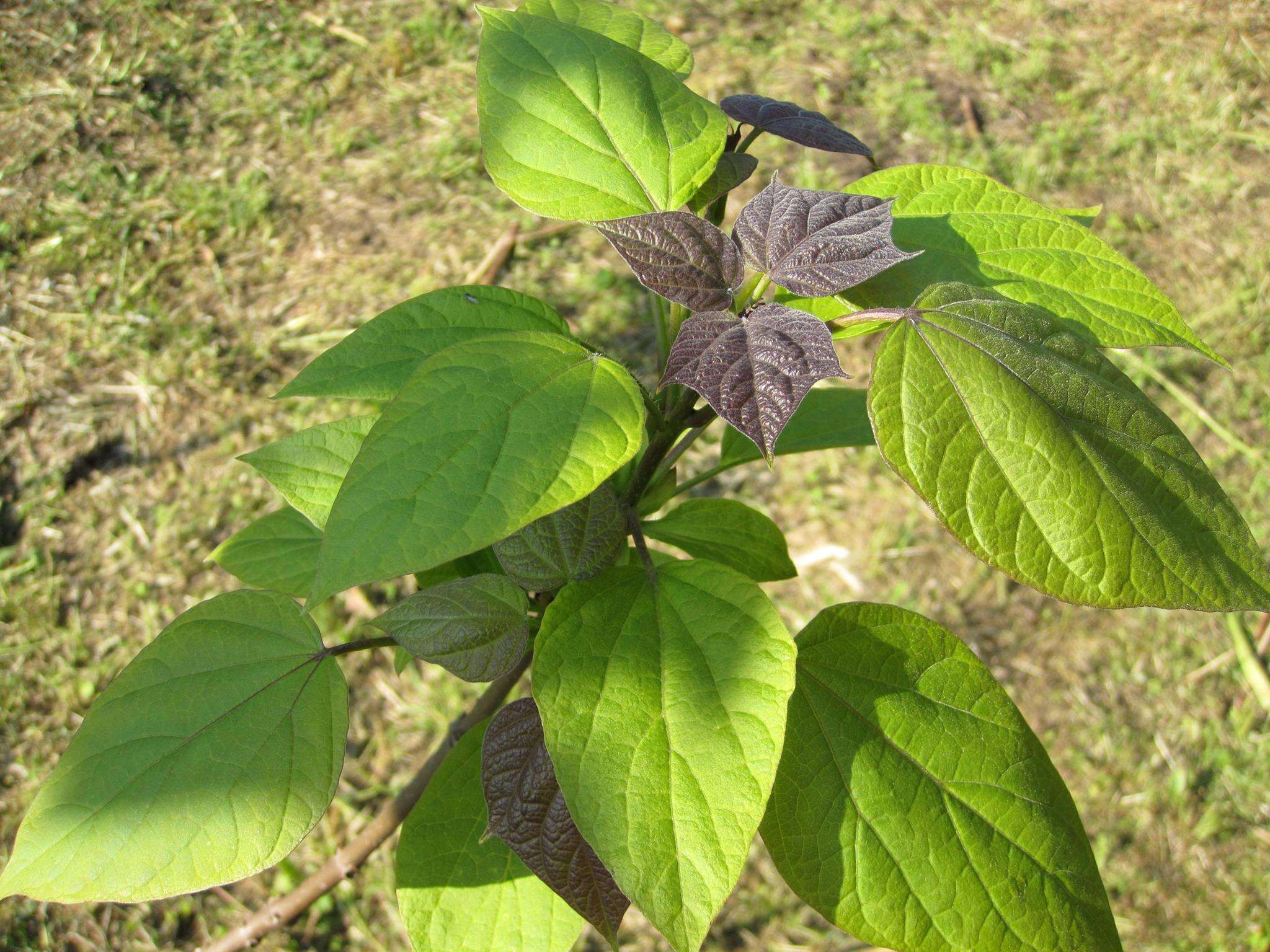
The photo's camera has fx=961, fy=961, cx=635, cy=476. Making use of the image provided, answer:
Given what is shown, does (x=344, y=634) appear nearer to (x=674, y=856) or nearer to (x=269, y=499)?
(x=269, y=499)

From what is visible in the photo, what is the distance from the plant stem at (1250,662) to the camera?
2.45 meters

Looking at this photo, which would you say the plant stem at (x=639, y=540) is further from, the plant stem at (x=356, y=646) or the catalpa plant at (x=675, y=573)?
the plant stem at (x=356, y=646)

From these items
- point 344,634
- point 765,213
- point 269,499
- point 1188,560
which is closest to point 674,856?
point 1188,560

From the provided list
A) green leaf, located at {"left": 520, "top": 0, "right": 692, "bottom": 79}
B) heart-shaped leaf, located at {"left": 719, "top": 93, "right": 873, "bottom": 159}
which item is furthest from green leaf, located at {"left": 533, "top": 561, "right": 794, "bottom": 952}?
green leaf, located at {"left": 520, "top": 0, "right": 692, "bottom": 79}

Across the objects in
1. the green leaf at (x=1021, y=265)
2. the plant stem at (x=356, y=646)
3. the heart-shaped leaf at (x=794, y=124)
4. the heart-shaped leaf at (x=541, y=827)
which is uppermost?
the heart-shaped leaf at (x=794, y=124)

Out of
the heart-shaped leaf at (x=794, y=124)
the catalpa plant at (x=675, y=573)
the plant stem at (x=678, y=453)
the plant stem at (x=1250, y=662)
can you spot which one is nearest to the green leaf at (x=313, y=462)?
the catalpa plant at (x=675, y=573)

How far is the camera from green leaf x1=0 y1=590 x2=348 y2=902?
0.81 m

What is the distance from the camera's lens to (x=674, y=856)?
730 mm

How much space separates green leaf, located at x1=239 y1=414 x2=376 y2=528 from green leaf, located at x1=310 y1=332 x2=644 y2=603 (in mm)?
421

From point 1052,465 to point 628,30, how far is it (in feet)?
2.43

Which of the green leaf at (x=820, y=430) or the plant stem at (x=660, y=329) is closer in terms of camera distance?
the plant stem at (x=660, y=329)

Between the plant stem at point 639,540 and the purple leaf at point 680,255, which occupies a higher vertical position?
the purple leaf at point 680,255

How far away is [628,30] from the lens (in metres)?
1.15

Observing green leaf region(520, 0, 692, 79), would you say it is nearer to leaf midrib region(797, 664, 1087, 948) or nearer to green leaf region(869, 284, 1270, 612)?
green leaf region(869, 284, 1270, 612)
